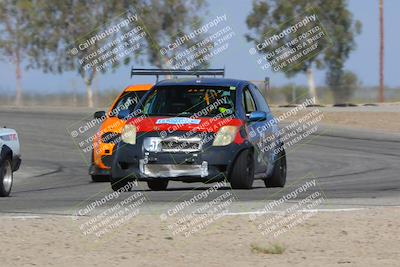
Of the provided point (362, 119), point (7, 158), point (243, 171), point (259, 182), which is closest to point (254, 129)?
point (243, 171)

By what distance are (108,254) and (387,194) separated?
7.91 m

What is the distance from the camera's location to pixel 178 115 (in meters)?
16.2

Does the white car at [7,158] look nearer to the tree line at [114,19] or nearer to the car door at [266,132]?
the car door at [266,132]

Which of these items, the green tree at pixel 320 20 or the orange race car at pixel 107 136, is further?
the green tree at pixel 320 20

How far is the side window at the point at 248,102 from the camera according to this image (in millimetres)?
16906

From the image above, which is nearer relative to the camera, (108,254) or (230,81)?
(108,254)

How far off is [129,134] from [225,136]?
1.43 m

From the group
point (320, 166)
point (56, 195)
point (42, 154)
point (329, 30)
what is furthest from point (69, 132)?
point (329, 30)

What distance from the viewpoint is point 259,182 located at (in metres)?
20.6

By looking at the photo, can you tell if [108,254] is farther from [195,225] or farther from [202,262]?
[195,225]

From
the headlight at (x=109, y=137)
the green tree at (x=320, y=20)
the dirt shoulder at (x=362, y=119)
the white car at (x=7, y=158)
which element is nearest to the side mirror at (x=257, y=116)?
the headlight at (x=109, y=137)

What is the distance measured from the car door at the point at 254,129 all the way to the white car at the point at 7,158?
3593 mm

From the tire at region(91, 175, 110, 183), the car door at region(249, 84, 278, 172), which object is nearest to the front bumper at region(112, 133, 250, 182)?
the car door at region(249, 84, 278, 172)

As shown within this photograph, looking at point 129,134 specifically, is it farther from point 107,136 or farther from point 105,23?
point 105,23
